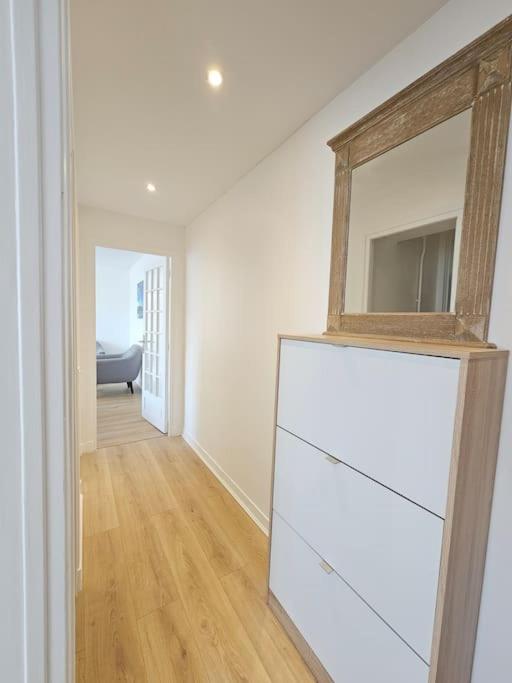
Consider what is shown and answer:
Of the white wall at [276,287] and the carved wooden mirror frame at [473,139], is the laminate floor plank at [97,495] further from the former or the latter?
the carved wooden mirror frame at [473,139]

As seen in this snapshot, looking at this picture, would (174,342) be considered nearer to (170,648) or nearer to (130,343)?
(170,648)

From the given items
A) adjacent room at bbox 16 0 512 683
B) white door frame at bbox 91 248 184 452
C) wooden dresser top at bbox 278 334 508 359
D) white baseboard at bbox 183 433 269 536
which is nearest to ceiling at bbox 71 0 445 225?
adjacent room at bbox 16 0 512 683

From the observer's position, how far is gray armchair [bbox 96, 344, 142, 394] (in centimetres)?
523

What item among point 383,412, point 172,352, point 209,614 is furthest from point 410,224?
point 172,352

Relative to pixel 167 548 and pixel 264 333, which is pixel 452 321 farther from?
pixel 167 548

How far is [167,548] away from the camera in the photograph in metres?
1.86

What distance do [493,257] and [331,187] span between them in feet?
2.80

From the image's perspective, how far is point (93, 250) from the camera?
3.01 meters

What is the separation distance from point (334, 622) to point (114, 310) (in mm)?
6999

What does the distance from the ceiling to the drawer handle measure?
2.04m

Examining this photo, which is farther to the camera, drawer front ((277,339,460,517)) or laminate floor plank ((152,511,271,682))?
laminate floor plank ((152,511,271,682))

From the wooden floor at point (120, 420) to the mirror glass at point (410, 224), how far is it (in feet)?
10.3

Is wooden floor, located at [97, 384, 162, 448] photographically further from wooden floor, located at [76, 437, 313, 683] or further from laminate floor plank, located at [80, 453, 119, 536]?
wooden floor, located at [76, 437, 313, 683]

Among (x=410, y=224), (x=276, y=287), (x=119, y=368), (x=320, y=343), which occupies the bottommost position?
(x=119, y=368)
